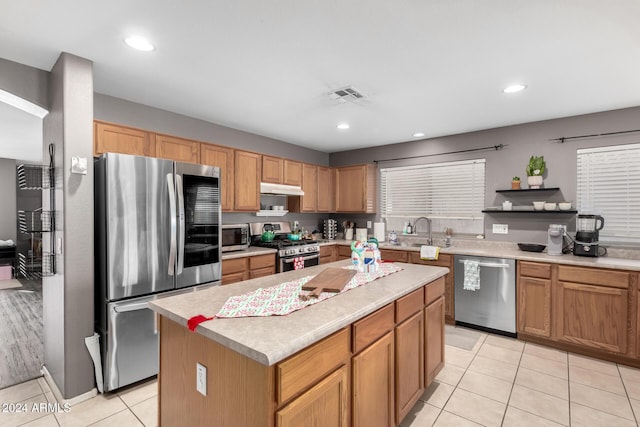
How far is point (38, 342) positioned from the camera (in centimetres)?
328

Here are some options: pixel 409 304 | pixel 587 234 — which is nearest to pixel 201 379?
pixel 409 304

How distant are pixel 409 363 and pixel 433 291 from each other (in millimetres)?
595

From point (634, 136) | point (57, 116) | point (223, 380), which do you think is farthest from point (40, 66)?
point (634, 136)

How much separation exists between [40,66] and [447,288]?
14.9 feet

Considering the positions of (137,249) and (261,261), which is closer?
(137,249)

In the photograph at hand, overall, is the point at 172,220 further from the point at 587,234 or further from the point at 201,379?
the point at 587,234

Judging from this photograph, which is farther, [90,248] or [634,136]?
[634,136]

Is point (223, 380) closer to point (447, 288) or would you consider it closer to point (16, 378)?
point (16, 378)

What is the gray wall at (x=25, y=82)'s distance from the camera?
2.24 meters

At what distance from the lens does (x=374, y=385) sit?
163 centimetres

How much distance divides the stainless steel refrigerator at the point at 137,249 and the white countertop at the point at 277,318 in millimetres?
1008

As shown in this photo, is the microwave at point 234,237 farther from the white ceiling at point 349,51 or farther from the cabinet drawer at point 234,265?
the white ceiling at point 349,51

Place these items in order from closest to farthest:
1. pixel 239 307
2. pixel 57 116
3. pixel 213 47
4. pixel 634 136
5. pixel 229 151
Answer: pixel 239 307, pixel 213 47, pixel 57 116, pixel 634 136, pixel 229 151

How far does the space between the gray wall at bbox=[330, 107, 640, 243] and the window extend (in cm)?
13
